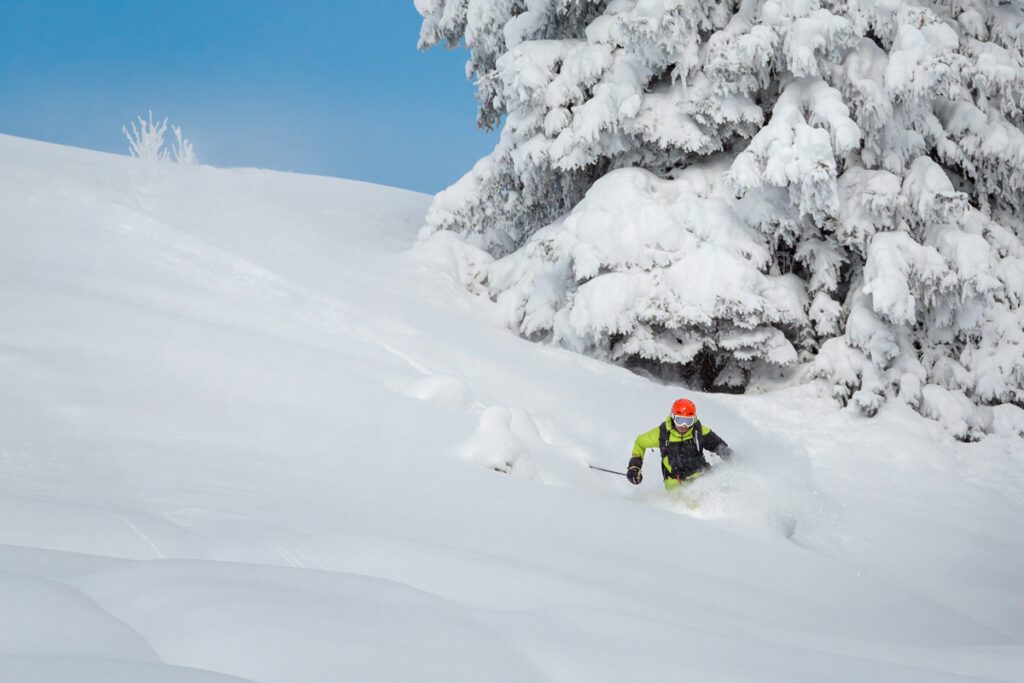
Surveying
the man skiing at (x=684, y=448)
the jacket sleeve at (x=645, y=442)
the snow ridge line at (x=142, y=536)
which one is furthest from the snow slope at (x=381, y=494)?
the jacket sleeve at (x=645, y=442)

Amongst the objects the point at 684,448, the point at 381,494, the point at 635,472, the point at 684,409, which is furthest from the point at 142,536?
the point at 684,448

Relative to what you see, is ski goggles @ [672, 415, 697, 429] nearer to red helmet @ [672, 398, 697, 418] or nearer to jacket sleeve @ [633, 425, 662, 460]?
red helmet @ [672, 398, 697, 418]

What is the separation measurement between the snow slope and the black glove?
29 cm

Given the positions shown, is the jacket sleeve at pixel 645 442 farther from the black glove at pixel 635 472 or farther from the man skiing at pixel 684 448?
the black glove at pixel 635 472

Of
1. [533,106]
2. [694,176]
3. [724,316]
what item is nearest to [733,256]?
[724,316]

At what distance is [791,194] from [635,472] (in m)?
4.45

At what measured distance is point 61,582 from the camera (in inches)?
100

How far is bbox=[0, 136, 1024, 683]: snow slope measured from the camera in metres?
2.53

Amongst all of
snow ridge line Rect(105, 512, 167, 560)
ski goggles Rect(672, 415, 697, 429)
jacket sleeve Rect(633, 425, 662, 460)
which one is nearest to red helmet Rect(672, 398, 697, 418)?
ski goggles Rect(672, 415, 697, 429)

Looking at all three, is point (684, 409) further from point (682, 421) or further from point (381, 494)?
point (381, 494)

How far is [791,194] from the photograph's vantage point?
10.2 metres

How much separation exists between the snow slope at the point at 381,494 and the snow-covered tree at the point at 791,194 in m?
0.84

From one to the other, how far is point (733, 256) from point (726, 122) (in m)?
2.07

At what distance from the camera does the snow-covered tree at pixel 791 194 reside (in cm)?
1015
